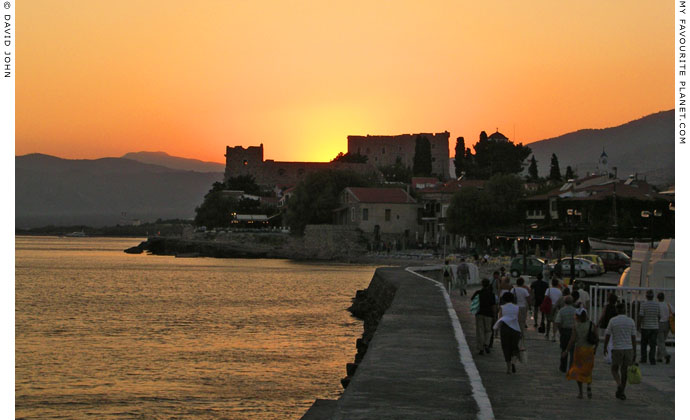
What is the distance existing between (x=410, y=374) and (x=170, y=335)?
18705mm

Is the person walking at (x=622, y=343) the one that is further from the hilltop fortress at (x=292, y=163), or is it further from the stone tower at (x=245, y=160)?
the stone tower at (x=245, y=160)

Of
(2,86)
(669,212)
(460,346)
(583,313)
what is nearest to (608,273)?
(669,212)

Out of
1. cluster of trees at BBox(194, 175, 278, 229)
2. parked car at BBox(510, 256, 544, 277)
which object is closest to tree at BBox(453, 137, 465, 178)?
cluster of trees at BBox(194, 175, 278, 229)

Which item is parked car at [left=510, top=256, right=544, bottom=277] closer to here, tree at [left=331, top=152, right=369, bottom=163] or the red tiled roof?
the red tiled roof

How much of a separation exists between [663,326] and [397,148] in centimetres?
17023

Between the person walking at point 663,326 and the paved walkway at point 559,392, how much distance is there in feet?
0.87

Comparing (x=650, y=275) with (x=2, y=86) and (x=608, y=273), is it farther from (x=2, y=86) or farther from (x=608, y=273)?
(x=608, y=273)

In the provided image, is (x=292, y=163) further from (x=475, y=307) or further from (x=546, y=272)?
(x=475, y=307)

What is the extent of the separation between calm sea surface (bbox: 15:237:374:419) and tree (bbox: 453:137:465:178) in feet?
261

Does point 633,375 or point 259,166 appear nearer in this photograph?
point 633,375

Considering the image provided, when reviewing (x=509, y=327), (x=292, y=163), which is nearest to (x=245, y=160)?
(x=292, y=163)

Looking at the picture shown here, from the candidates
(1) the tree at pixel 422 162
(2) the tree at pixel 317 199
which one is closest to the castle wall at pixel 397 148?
(1) the tree at pixel 422 162

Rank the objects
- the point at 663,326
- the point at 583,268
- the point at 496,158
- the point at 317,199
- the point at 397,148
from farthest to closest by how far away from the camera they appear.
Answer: the point at 397,148
the point at 496,158
the point at 317,199
the point at 583,268
the point at 663,326

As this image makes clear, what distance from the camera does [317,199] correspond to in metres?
104
